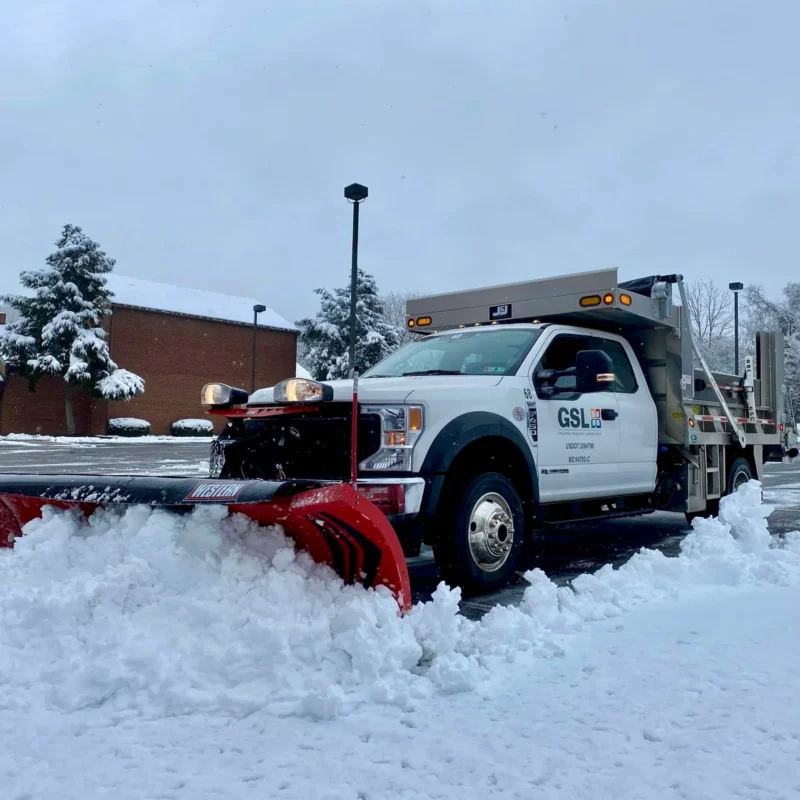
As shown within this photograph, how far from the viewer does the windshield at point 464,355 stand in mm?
5715

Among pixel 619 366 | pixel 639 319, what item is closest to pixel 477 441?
pixel 619 366

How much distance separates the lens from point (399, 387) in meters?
4.88

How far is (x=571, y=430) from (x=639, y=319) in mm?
1513

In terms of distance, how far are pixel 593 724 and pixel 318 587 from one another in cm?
126

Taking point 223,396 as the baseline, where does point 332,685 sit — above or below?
below

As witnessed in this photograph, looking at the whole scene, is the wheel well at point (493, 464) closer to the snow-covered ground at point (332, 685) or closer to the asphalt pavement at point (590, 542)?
the asphalt pavement at point (590, 542)

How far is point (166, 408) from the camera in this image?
1476 inches

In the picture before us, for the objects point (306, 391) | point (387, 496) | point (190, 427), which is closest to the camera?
point (387, 496)

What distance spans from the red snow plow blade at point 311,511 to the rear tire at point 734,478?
5067 millimetres

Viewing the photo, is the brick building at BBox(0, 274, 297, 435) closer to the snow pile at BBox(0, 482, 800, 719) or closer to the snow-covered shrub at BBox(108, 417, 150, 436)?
the snow-covered shrub at BBox(108, 417, 150, 436)

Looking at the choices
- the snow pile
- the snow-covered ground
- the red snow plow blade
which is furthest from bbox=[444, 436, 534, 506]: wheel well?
the red snow plow blade

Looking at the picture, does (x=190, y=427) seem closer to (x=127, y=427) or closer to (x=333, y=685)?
(x=127, y=427)

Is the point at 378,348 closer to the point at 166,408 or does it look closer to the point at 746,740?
the point at 166,408

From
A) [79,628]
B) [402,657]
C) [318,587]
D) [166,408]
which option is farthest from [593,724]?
[166,408]
